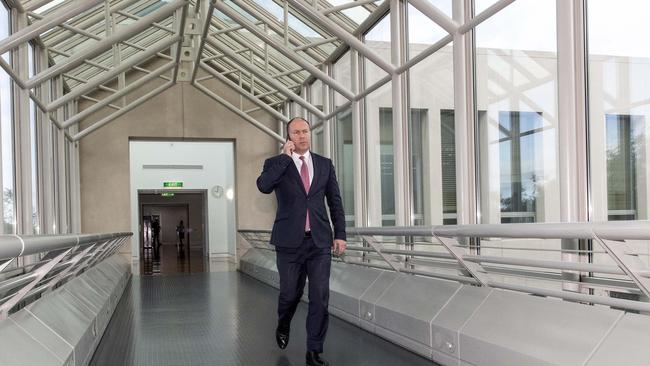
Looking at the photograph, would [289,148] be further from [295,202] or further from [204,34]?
[204,34]

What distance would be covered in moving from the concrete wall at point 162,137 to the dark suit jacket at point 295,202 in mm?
14425

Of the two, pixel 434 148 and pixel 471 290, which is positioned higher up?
pixel 434 148

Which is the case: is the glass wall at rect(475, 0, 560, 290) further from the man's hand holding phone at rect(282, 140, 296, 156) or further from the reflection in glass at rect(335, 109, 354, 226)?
the reflection in glass at rect(335, 109, 354, 226)

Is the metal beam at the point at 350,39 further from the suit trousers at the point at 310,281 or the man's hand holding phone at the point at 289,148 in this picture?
the suit trousers at the point at 310,281

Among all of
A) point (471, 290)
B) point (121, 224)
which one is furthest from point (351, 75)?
point (121, 224)

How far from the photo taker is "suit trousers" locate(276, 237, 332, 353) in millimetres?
4695

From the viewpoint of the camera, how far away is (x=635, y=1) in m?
4.25

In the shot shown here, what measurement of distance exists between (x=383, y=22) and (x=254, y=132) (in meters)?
9.34

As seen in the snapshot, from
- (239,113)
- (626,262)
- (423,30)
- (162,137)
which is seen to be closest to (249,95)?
(239,113)

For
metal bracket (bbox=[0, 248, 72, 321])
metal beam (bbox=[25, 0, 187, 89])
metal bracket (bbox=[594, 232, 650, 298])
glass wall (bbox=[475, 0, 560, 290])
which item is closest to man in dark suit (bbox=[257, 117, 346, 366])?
glass wall (bbox=[475, 0, 560, 290])

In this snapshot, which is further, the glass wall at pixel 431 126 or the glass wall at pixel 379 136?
the glass wall at pixel 379 136

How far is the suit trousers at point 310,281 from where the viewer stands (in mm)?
4695

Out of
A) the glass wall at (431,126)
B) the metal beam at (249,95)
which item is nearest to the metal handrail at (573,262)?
the glass wall at (431,126)

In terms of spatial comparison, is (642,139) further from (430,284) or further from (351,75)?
(351,75)
